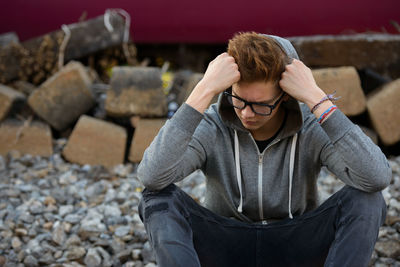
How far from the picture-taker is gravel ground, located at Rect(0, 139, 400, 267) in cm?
304

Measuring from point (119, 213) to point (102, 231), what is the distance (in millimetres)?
261

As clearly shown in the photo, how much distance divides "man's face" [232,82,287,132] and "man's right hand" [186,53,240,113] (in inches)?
2.3

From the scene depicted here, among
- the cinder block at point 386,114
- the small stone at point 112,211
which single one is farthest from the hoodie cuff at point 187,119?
the cinder block at point 386,114

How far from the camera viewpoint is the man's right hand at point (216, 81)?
2.27 meters

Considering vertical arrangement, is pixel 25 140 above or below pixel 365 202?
below

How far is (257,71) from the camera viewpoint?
2.21m

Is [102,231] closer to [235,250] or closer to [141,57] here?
[235,250]

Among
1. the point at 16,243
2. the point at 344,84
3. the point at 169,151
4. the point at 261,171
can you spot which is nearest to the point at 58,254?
the point at 16,243

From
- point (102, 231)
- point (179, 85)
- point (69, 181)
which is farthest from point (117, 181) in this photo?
point (179, 85)

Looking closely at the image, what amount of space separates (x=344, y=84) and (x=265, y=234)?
7.59 feet

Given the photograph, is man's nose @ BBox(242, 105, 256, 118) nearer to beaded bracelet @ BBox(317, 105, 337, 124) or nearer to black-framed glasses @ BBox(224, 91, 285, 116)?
black-framed glasses @ BBox(224, 91, 285, 116)

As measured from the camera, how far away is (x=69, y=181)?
4.08 metres

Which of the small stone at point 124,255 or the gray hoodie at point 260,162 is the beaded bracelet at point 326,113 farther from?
the small stone at point 124,255

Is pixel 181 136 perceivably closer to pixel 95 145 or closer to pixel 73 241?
pixel 73 241
